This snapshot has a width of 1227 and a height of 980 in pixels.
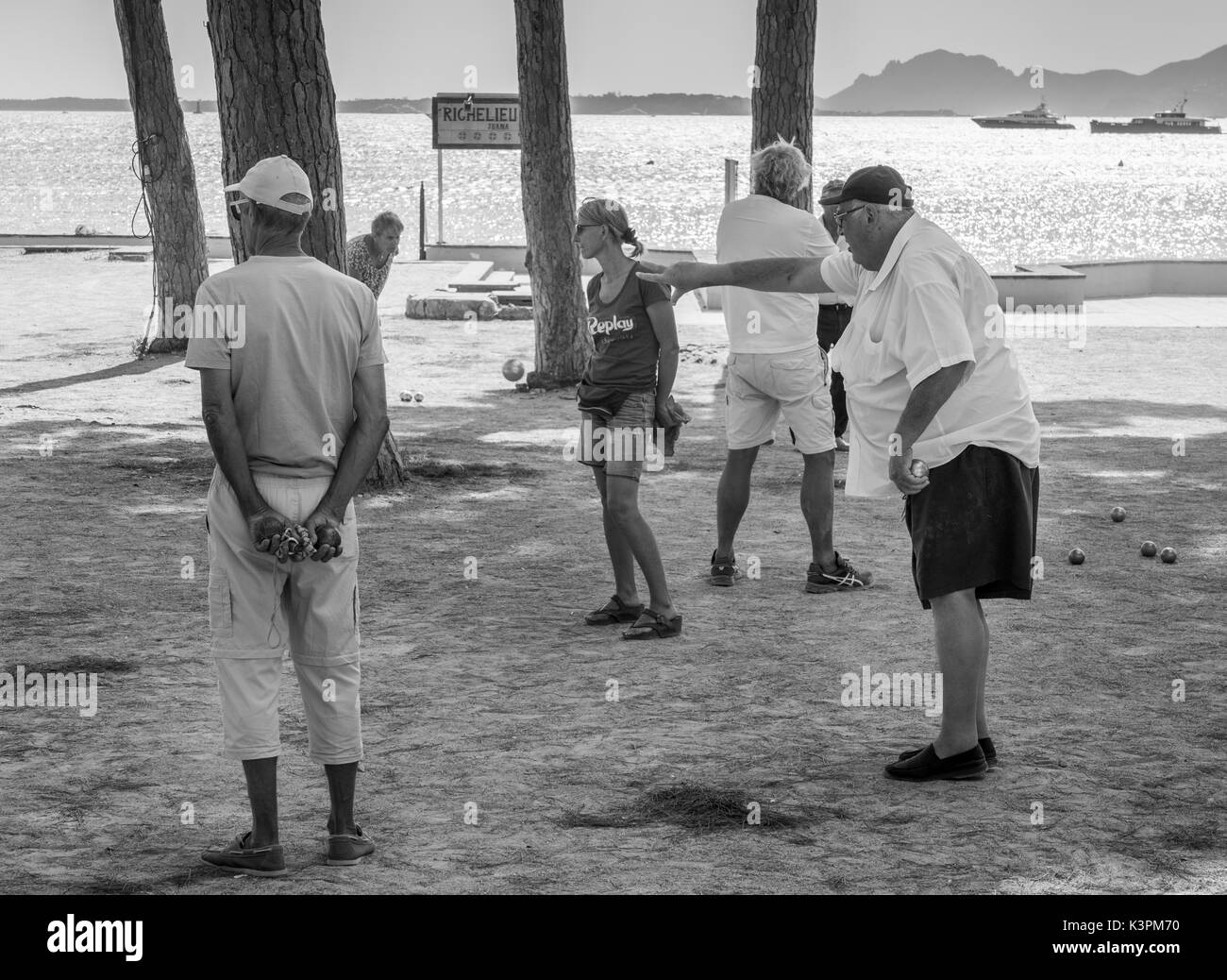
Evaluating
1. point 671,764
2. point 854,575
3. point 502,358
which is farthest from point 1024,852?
point 502,358

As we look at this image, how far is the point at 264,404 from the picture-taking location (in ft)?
14.4

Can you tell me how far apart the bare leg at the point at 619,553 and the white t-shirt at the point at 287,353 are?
262 cm

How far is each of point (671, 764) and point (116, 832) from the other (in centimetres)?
178

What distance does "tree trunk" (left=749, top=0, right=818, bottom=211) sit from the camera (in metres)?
13.3

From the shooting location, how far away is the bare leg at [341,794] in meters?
4.50

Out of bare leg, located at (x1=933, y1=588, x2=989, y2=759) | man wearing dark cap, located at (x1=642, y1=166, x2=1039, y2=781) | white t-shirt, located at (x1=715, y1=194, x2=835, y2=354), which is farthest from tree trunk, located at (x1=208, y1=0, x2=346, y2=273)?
bare leg, located at (x1=933, y1=588, x2=989, y2=759)

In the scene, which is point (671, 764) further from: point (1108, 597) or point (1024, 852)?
point (1108, 597)

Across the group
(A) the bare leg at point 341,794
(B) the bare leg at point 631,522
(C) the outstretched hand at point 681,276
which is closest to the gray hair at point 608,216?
(C) the outstretched hand at point 681,276

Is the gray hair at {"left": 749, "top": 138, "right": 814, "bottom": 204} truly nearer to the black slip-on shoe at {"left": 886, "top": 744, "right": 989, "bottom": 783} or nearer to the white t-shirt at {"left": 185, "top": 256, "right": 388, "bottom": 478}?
the black slip-on shoe at {"left": 886, "top": 744, "right": 989, "bottom": 783}

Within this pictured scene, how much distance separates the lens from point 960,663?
16.9 ft

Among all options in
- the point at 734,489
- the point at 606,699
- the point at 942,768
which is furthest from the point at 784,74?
the point at 942,768

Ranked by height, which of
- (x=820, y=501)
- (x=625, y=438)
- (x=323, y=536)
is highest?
(x=323, y=536)

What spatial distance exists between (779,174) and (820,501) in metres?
1.57

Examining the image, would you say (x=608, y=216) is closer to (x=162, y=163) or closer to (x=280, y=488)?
(x=280, y=488)
